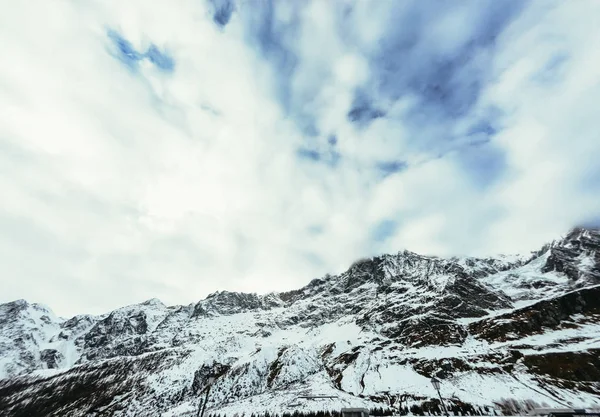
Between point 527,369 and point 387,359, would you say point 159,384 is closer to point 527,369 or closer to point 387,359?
Answer: point 387,359

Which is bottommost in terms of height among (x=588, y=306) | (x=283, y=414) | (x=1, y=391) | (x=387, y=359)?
(x=283, y=414)

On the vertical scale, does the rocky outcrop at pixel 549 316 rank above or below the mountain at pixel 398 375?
above

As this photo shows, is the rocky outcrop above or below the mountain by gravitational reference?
above

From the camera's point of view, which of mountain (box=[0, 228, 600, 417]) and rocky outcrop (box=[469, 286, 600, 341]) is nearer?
mountain (box=[0, 228, 600, 417])

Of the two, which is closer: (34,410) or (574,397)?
(574,397)

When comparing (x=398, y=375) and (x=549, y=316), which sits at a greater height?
(x=549, y=316)

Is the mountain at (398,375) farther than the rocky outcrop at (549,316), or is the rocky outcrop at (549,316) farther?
the rocky outcrop at (549,316)

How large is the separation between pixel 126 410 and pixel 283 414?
289 ft

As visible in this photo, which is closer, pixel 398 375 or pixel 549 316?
pixel 398 375

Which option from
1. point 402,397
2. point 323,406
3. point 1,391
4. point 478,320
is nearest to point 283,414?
point 323,406

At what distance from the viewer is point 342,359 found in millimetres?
179750

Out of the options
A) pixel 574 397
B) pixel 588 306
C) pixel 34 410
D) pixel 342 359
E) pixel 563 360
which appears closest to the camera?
pixel 574 397

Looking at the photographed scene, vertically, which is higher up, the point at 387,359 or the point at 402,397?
the point at 387,359

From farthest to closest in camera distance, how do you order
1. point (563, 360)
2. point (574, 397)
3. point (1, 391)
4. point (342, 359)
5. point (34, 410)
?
point (1, 391), point (342, 359), point (34, 410), point (563, 360), point (574, 397)
